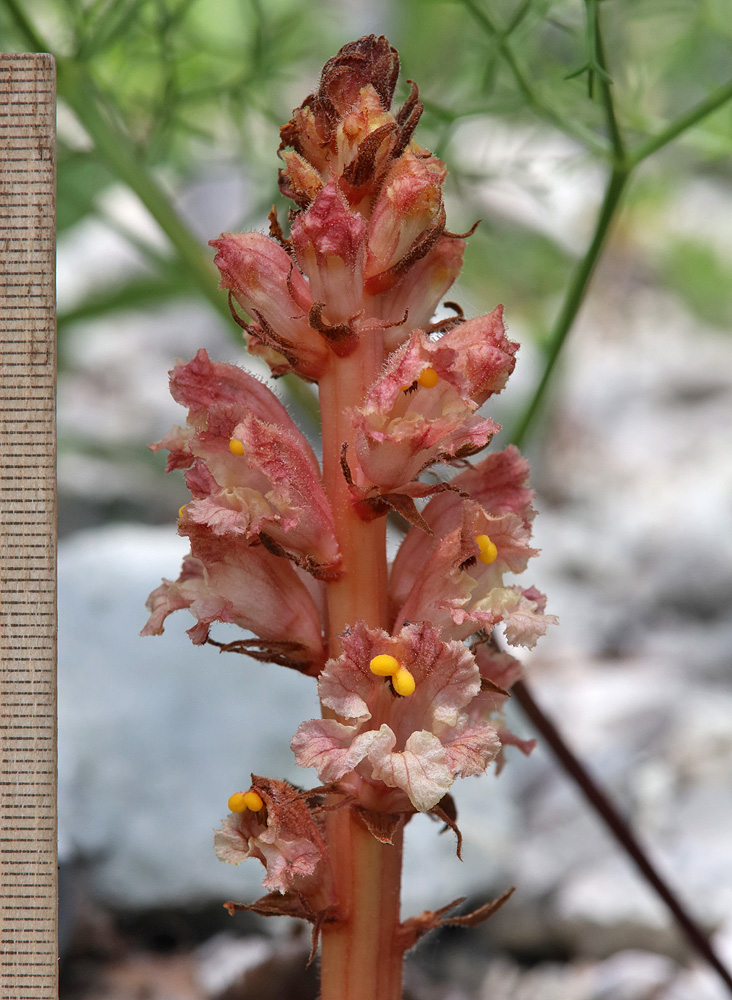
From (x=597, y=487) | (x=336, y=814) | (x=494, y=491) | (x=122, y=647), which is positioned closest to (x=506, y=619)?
(x=494, y=491)

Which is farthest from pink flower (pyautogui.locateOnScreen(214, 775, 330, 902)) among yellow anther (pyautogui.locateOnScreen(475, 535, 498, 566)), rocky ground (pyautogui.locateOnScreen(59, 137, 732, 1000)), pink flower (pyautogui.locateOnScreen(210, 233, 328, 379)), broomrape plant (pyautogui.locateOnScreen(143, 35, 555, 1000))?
rocky ground (pyautogui.locateOnScreen(59, 137, 732, 1000))

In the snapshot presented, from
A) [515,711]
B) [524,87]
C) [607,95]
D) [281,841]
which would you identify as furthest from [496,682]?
[515,711]

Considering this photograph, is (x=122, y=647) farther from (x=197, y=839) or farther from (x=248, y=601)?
(x=248, y=601)

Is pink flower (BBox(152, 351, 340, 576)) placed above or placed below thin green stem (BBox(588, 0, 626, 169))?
below

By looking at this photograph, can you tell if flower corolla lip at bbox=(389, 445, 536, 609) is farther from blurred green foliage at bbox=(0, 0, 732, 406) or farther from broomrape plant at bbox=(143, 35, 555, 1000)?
blurred green foliage at bbox=(0, 0, 732, 406)

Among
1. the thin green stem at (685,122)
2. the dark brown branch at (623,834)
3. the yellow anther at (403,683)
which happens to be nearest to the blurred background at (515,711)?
the thin green stem at (685,122)

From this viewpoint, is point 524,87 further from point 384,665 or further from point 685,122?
point 384,665

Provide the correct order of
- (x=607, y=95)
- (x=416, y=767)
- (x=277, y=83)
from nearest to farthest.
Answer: (x=416, y=767) < (x=607, y=95) < (x=277, y=83)

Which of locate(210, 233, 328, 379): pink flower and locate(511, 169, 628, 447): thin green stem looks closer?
locate(210, 233, 328, 379): pink flower
